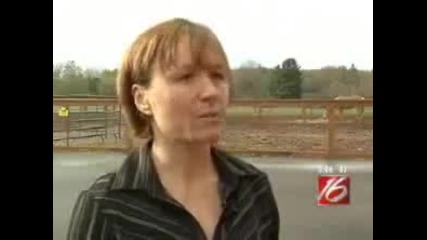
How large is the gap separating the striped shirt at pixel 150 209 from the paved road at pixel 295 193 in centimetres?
7

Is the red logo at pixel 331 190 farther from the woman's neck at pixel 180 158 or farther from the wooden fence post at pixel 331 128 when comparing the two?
the woman's neck at pixel 180 158

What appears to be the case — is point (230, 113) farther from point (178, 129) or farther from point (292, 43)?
point (292, 43)

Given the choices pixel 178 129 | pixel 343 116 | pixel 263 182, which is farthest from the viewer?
pixel 343 116

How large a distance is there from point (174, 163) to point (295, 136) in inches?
14.6

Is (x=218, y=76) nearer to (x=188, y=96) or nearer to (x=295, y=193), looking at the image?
(x=188, y=96)

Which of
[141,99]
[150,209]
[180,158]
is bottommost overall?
[150,209]

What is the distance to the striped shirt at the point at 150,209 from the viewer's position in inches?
48.0

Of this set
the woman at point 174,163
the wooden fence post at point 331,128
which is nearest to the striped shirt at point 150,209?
the woman at point 174,163

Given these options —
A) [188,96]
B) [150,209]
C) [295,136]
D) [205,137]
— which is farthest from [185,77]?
[295,136]

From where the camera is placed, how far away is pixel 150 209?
122 centimetres
